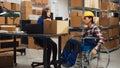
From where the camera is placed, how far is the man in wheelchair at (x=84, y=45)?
3.50 metres

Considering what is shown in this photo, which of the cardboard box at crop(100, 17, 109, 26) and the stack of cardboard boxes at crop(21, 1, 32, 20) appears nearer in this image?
the cardboard box at crop(100, 17, 109, 26)

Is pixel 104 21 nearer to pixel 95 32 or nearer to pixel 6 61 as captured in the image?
pixel 95 32

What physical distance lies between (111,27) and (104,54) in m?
1.21

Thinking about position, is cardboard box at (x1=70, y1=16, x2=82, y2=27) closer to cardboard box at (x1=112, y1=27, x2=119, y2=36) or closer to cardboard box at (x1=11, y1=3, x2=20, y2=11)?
cardboard box at (x1=112, y1=27, x2=119, y2=36)

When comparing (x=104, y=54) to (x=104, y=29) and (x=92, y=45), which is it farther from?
(x=92, y=45)

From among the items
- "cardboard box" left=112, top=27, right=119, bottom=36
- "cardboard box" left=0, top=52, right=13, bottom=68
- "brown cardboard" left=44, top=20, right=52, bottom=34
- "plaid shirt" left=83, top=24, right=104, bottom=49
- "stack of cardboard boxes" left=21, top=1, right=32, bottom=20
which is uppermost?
"stack of cardboard boxes" left=21, top=1, right=32, bottom=20

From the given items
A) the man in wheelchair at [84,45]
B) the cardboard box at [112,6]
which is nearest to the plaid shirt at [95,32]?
the man in wheelchair at [84,45]

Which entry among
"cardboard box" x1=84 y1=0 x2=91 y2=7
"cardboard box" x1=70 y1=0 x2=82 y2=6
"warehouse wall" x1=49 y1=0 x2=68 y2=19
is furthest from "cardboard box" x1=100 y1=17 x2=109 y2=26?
"warehouse wall" x1=49 y1=0 x2=68 y2=19

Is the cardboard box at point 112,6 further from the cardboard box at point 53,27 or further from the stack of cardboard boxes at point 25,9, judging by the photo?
the cardboard box at point 53,27

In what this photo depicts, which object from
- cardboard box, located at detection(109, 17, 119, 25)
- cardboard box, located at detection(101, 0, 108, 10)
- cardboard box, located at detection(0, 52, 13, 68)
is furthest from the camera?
cardboard box, located at detection(109, 17, 119, 25)

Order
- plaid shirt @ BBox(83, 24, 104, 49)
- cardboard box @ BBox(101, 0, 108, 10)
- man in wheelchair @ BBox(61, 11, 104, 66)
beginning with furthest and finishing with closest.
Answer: cardboard box @ BBox(101, 0, 108, 10) < plaid shirt @ BBox(83, 24, 104, 49) < man in wheelchair @ BBox(61, 11, 104, 66)

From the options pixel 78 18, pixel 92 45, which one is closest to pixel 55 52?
pixel 92 45

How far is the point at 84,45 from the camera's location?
4246mm

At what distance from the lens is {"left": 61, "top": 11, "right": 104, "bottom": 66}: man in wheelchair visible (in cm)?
350
